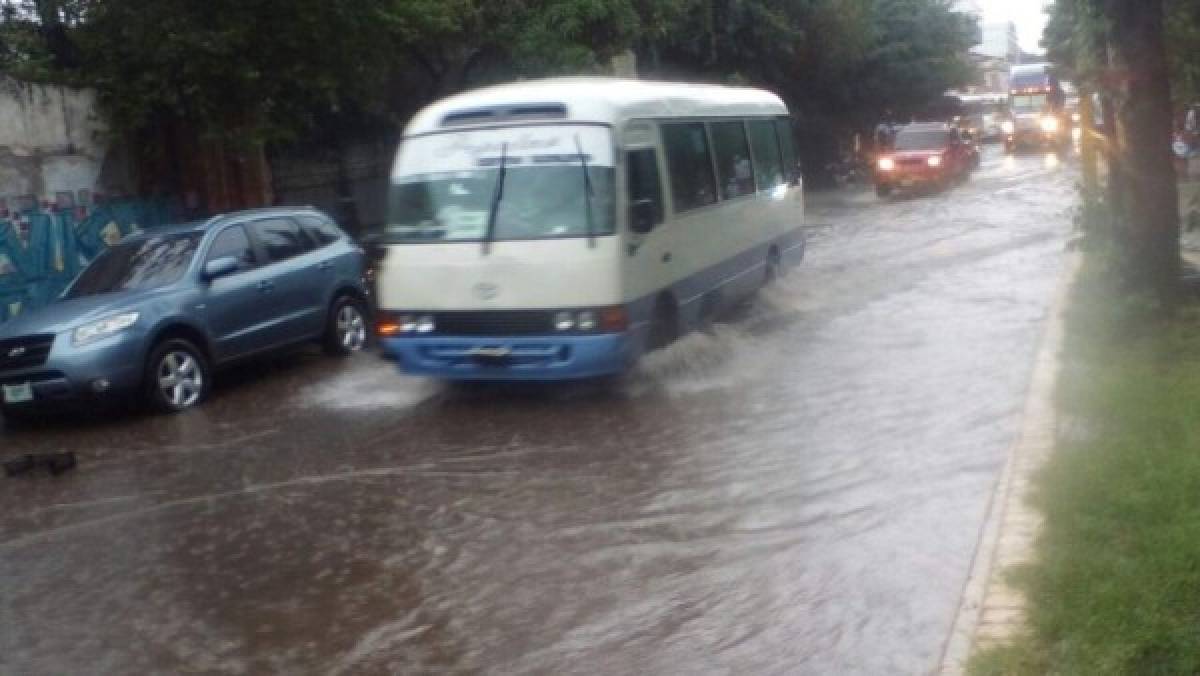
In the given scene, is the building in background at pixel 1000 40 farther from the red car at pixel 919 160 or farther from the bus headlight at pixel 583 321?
the bus headlight at pixel 583 321

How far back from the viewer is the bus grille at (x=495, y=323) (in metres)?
11.2

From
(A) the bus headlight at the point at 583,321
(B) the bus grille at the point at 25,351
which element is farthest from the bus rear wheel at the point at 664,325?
(B) the bus grille at the point at 25,351

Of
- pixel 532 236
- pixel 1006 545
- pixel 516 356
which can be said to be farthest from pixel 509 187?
pixel 1006 545

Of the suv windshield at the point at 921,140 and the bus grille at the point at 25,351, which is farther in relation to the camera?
the suv windshield at the point at 921,140

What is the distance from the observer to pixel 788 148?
1775cm

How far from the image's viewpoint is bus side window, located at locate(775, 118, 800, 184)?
17.4 metres

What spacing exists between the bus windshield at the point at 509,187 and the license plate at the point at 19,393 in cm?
339

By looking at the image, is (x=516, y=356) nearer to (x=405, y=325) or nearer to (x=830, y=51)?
(x=405, y=325)

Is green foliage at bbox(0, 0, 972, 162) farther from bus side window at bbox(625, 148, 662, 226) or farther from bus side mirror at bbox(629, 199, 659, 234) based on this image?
bus side mirror at bbox(629, 199, 659, 234)

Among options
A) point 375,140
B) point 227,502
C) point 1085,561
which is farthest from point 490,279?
point 375,140

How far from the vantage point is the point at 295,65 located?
60.2ft

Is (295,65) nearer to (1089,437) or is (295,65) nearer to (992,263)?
(992,263)

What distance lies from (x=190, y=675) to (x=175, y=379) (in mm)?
7002

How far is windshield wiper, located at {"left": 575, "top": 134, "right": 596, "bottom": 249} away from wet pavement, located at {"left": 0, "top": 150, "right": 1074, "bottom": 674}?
1365 millimetres
